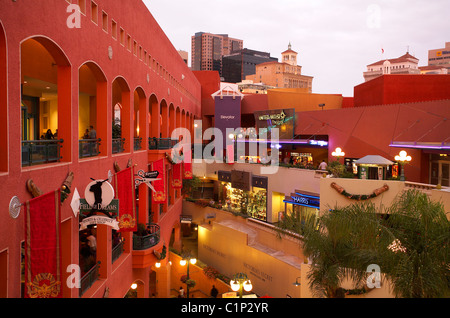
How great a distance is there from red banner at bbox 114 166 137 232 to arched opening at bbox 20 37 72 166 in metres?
1.76

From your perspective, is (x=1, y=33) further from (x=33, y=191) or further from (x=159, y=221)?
(x=159, y=221)

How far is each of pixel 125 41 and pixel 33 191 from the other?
7.31m

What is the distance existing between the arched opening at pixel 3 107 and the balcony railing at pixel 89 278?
4.43m

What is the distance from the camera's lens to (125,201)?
30.7 ft

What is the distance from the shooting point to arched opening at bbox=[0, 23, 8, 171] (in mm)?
5566

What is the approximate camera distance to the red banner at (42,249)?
231 inches

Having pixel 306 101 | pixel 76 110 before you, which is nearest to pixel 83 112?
pixel 76 110

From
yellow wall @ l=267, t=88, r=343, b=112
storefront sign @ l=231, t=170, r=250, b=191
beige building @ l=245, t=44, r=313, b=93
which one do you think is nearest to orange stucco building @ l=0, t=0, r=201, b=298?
storefront sign @ l=231, t=170, r=250, b=191

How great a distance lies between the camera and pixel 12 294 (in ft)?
19.5

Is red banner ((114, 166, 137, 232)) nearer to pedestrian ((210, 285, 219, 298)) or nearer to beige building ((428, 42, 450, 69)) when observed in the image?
pedestrian ((210, 285, 219, 298))

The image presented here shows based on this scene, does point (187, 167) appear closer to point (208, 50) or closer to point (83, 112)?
point (83, 112)

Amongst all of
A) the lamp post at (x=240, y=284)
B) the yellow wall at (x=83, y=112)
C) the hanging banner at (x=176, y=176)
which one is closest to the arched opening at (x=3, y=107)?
the lamp post at (x=240, y=284)

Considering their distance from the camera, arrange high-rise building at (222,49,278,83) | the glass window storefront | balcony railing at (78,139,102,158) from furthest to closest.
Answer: high-rise building at (222,49,278,83)
the glass window storefront
balcony railing at (78,139,102,158)
